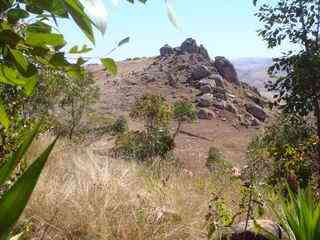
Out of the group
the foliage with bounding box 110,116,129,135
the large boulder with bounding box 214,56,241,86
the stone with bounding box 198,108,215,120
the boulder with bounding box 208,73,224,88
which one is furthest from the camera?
the large boulder with bounding box 214,56,241,86

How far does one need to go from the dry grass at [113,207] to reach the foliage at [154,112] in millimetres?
29081

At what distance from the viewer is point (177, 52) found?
6800 cm

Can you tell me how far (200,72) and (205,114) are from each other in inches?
372

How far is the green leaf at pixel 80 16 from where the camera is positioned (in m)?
0.76

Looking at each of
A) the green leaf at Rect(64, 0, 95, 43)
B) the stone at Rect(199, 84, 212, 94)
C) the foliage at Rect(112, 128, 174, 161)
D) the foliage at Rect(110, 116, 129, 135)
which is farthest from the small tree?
the green leaf at Rect(64, 0, 95, 43)

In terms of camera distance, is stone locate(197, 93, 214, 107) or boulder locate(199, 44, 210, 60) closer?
stone locate(197, 93, 214, 107)

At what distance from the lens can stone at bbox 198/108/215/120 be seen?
52.5 meters

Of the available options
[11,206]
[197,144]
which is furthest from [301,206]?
[197,144]

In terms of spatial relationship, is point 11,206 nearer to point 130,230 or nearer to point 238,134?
point 130,230

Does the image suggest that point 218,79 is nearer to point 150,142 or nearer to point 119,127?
point 119,127

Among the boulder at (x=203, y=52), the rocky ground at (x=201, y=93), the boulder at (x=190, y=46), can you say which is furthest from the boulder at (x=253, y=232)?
the boulder at (x=190, y=46)

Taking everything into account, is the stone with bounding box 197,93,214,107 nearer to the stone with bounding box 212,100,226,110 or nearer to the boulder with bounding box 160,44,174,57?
the stone with bounding box 212,100,226,110

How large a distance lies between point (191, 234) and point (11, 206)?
4.63 metres

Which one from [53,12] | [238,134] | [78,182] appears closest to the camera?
[53,12]
